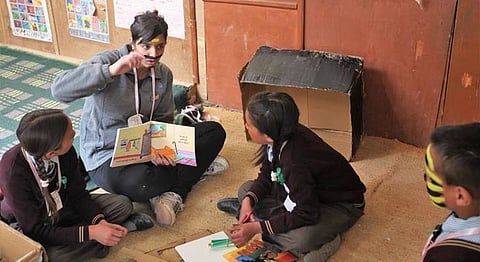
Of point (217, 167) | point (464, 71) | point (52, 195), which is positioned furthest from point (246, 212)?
point (464, 71)

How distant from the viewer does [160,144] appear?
6.25ft

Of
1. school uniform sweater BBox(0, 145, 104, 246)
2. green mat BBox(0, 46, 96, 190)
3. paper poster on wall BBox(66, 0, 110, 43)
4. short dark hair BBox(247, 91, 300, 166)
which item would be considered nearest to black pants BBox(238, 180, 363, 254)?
short dark hair BBox(247, 91, 300, 166)

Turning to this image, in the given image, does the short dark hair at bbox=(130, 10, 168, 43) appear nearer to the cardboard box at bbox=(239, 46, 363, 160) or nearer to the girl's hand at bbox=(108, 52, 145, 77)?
the girl's hand at bbox=(108, 52, 145, 77)

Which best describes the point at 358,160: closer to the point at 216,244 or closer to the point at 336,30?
the point at 336,30

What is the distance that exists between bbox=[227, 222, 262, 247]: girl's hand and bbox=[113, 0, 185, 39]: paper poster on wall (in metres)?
1.31

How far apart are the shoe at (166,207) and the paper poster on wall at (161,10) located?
1.02 m

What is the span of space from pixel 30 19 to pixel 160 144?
68.9 inches

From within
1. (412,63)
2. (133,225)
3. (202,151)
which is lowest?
(133,225)

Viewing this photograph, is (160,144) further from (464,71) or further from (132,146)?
(464,71)

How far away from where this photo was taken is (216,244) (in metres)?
1.69

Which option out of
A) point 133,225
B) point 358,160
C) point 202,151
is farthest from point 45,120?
point 358,160

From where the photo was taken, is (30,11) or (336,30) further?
(30,11)

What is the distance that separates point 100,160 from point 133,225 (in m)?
0.25

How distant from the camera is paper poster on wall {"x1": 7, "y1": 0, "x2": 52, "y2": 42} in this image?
10.3ft
